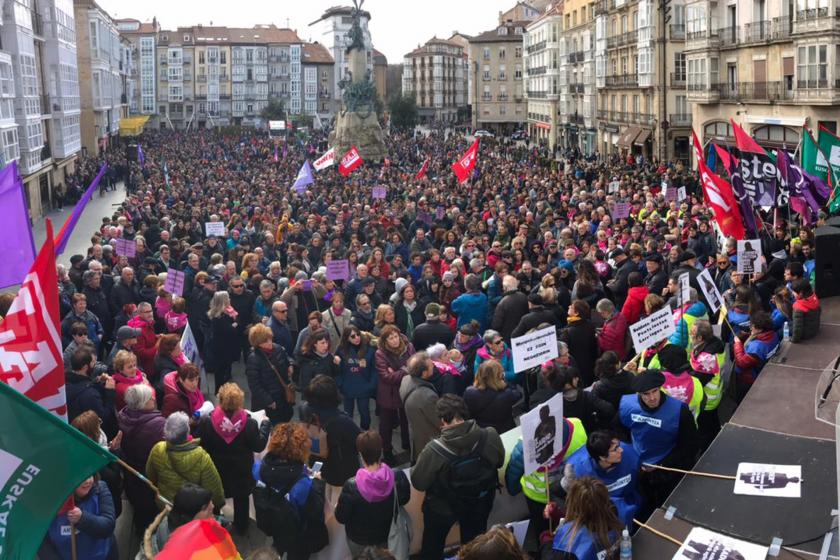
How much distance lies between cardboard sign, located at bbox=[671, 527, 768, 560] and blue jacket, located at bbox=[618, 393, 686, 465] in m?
1.16

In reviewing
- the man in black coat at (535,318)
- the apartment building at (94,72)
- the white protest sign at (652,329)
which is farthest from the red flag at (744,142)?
the apartment building at (94,72)

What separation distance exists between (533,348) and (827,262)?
5.22m

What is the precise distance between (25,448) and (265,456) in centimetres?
210

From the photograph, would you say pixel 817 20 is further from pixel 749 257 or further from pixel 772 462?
pixel 772 462

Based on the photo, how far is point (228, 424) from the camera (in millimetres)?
7027

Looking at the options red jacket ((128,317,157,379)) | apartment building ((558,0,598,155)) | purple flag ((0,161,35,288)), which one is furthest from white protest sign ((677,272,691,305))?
apartment building ((558,0,598,155))

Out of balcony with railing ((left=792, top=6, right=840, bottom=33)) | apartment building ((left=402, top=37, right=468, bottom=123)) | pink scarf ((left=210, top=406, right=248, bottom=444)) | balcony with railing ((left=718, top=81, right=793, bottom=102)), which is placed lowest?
pink scarf ((left=210, top=406, right=248, bottom=444))

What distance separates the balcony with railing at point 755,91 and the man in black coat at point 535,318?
27.4 meters

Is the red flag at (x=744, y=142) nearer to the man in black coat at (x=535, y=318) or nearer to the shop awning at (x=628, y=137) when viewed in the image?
the man in black coat at (x=535, y=318)

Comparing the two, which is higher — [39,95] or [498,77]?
[498,77]

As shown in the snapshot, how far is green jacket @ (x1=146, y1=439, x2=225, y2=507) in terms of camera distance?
645 centimetres

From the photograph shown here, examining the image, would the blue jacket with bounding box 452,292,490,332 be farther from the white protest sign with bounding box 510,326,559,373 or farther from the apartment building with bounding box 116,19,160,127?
the apartment building with bounding box 116,19,160,127

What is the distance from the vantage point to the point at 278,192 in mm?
26688

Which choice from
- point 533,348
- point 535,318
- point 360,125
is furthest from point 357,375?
point 360,125
